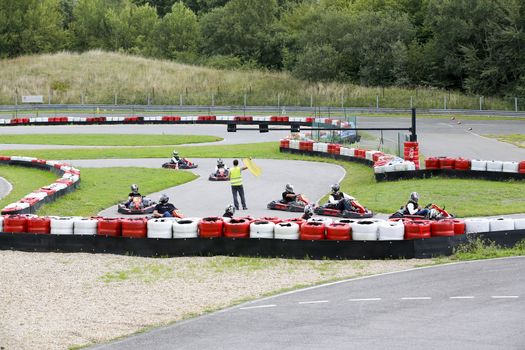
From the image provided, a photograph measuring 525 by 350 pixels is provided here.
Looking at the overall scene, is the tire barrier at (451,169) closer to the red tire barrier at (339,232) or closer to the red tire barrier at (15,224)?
the red tire barrier at (339,232)

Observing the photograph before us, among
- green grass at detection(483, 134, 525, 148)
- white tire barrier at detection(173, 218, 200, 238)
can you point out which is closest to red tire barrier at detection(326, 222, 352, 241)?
white tire barrier at detection(173, 218, 200, 238)

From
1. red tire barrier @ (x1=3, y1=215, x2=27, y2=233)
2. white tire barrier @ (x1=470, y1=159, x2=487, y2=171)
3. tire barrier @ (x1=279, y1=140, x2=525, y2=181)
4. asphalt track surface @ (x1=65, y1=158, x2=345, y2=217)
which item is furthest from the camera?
white tire barrier @ (x1=470, y1=159, x2=487, y2=171)

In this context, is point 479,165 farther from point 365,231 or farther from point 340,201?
point 365,231

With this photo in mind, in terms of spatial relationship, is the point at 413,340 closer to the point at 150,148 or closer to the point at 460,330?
the point at 460,330

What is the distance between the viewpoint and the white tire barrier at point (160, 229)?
20.3 meters

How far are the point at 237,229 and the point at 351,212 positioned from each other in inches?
243

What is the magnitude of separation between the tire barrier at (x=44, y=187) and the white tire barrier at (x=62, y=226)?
3.56 m

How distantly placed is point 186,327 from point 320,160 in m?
27.4

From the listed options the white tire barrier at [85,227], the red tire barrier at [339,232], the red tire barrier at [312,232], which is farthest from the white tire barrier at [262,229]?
the white tire barrier at [85,227]

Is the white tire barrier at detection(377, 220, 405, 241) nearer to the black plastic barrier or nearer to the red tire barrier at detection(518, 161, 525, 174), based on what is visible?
the black plastic barrier

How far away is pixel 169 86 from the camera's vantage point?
86188 mm

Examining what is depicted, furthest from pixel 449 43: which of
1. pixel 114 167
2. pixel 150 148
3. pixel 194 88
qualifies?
pixel 114 167

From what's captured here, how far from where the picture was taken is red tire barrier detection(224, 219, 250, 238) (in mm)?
19969

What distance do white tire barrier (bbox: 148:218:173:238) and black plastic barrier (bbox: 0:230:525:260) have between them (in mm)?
128
